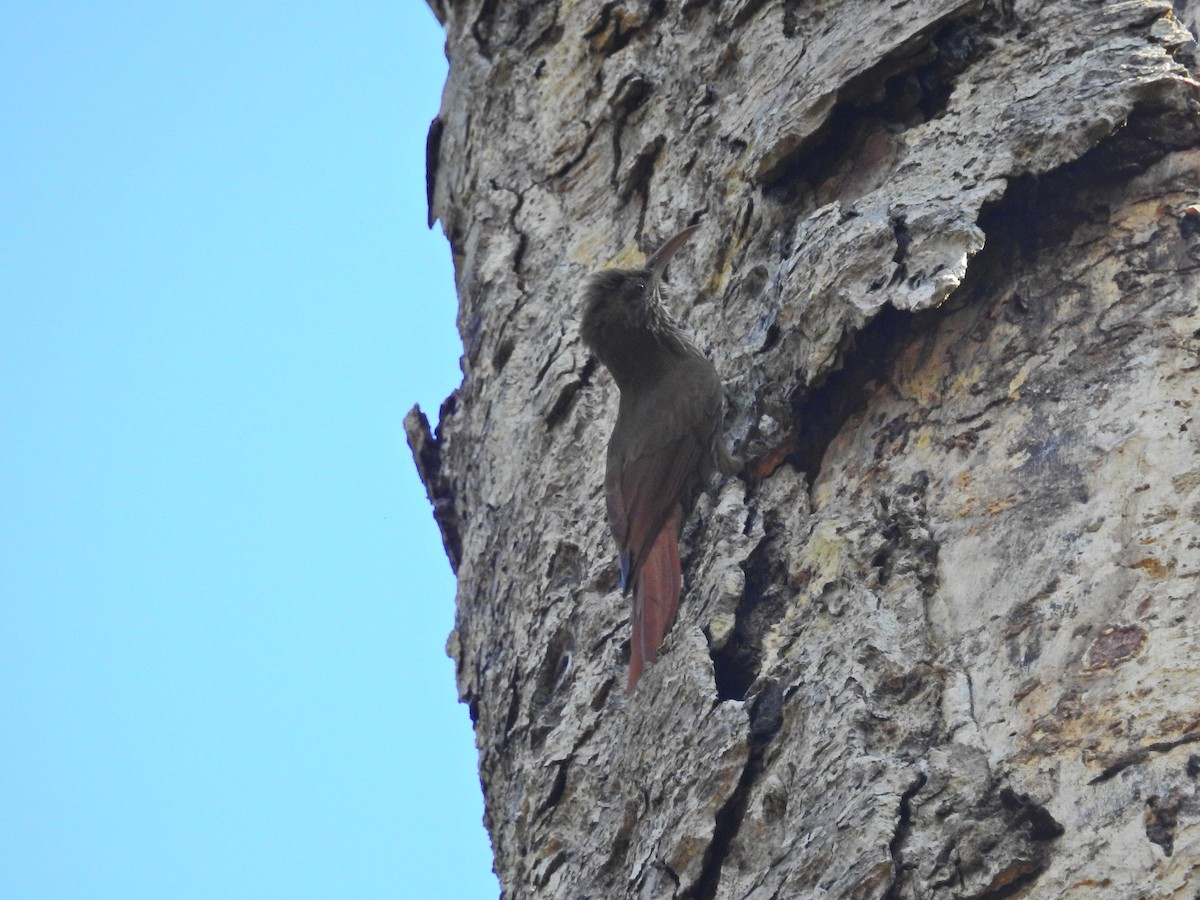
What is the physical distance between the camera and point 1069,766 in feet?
Result: 7.66

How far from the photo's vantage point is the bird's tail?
3303 millimetres

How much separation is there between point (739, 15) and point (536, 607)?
5.28 ft

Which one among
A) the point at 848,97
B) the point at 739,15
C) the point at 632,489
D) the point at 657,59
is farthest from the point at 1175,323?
the point at 657,59

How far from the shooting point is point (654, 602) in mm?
3381

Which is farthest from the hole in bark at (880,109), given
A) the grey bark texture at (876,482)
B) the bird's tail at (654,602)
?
the bird's tail at (654,602)

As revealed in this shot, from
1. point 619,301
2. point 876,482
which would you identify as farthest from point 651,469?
point 876,482

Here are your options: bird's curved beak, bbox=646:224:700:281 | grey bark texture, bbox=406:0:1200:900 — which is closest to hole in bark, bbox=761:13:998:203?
grey bark texture, bbox=406:0:1200:900

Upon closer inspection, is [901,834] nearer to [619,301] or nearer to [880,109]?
[880,109]

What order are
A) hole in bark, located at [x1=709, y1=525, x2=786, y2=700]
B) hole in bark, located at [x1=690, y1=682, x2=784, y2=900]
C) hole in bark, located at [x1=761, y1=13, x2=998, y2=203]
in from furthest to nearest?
hole in bark, located at [x1=761, y1=13, x2=998, y2=203], hole in bark, located at [x1=709, y1=525, x2=786, y2=700], hole in bark, located at [x1=690, y1=682, x2=784, y2=900]

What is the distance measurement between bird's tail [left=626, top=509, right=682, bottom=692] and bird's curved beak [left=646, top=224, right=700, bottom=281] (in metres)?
0.82

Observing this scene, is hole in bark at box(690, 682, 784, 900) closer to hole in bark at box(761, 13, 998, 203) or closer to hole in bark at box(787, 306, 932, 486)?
hole in bark at box(787, 306, 932, 486)

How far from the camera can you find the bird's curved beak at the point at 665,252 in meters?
3.97

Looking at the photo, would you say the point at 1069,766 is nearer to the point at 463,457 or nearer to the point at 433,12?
the point at 463,457

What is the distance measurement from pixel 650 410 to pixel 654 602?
1.03 metres
